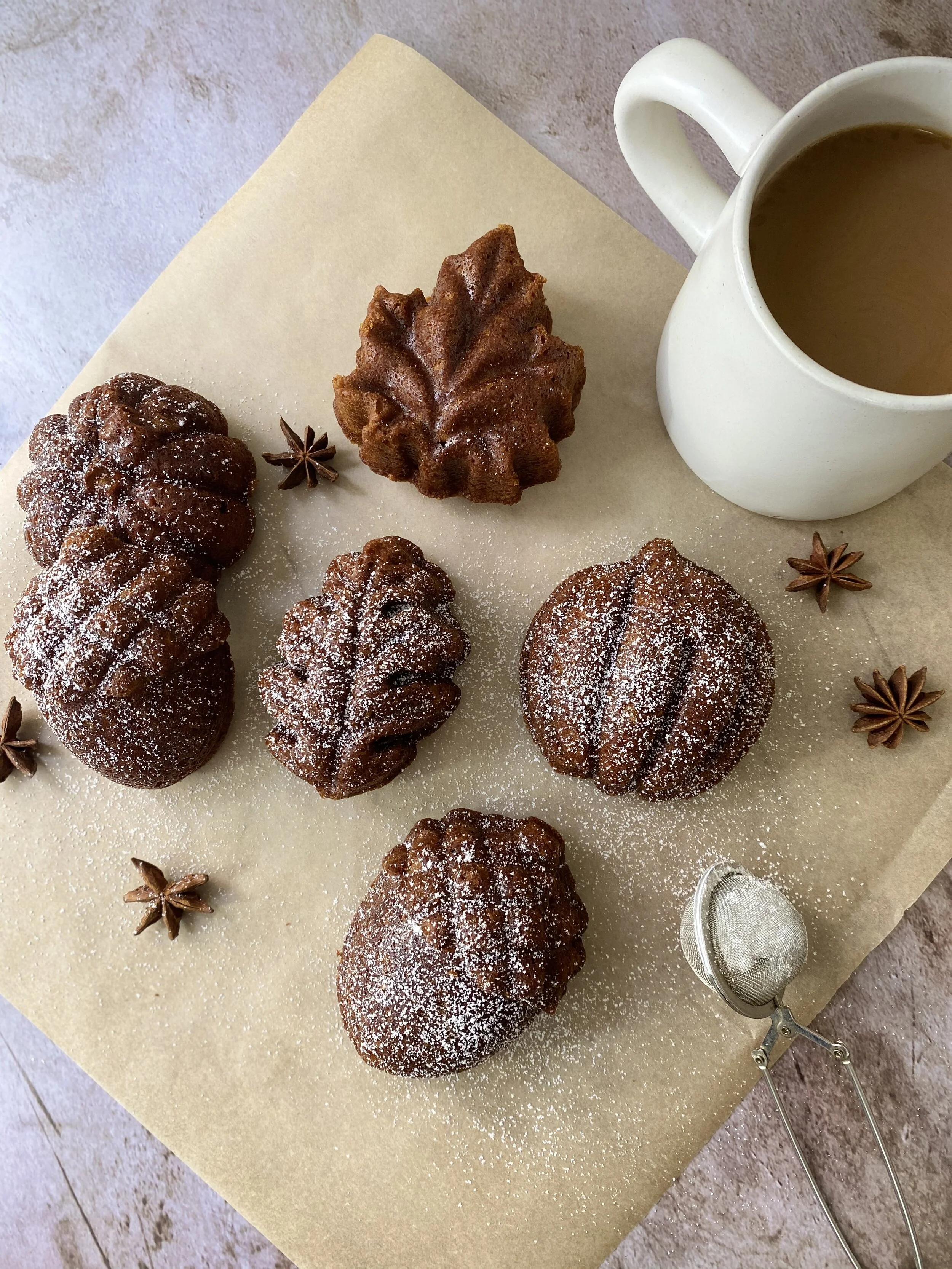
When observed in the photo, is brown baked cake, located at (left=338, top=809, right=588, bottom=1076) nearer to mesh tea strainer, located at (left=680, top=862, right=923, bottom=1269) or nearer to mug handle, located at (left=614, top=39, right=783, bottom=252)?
mesh tea strainer, located at (left=680, top=862, right=923, bottom=1269)

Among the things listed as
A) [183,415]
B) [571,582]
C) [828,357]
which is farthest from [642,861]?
[183,415]

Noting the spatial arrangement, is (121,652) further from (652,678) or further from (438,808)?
(652,678)

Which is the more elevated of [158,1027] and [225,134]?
[225,134]

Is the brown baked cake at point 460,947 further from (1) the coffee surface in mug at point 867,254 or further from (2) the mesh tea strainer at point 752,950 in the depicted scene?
(1) the coffee surface in mug at point 867,254

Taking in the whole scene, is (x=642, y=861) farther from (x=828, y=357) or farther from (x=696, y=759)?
(x=828, y=357)

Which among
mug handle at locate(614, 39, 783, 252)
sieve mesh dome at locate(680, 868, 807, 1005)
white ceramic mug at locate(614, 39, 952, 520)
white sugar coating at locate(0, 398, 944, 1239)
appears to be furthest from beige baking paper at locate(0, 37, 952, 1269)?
mug handle at locate(614, 39, 783, 252)
